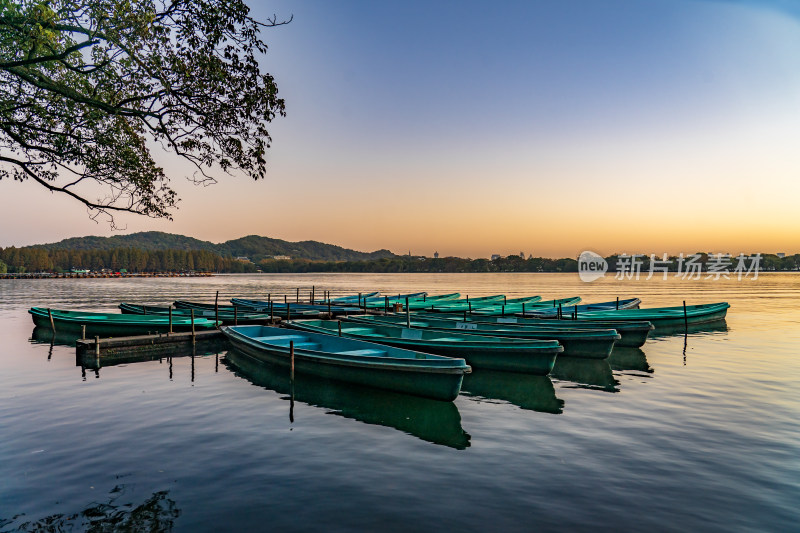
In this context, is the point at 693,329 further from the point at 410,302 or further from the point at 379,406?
the point at 379,406

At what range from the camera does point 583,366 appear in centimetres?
2162

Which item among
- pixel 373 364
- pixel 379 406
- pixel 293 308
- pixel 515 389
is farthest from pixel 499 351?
pixel 293 308

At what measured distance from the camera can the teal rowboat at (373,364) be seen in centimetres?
1434

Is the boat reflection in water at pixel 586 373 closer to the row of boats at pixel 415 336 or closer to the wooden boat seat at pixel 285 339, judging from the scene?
the row of boats at pixel 415 336

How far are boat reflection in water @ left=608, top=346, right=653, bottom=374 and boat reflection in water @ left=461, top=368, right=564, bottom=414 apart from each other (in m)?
5.13

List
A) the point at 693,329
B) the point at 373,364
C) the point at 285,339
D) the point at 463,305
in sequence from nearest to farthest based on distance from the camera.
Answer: the point at 373,364, the point at 285,339, the point at 693,329, the point at 463,305

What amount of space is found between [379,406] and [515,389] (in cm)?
531

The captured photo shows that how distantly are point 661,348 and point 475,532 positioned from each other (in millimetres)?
24119

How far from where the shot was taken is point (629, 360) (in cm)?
2348

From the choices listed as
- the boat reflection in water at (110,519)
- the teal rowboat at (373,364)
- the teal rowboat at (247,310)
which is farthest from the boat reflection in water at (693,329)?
the boat reflection in water at (110,519)

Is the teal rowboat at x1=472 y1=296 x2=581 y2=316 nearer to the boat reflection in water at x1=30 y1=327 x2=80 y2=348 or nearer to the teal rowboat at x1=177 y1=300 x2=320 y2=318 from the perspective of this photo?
the teal rowboat at x1=177 y1=300 x2=320 y2=318

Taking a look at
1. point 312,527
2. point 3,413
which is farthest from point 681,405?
point 3,413

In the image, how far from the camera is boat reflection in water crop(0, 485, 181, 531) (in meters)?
7.59

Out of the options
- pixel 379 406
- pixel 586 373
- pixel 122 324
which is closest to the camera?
pixel 379 406
